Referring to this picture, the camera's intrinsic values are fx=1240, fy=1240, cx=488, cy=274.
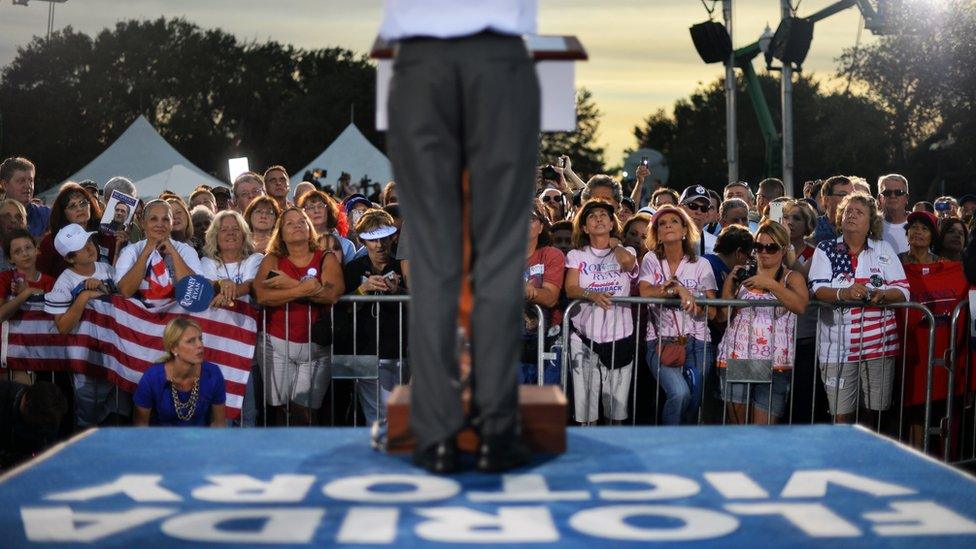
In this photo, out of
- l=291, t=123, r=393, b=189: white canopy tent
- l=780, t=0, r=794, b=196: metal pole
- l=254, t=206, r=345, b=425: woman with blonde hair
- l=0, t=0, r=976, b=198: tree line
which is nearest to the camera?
l=254, t=206, r=345, b=425: woman with blonde hair

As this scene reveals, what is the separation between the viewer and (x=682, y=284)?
8.36 metres

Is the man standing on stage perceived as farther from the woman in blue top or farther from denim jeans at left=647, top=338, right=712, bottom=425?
denim jeans at left=647, top=338, right=712, bottom=425

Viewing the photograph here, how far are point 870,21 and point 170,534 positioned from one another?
1206 inches

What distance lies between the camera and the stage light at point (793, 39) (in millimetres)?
27422

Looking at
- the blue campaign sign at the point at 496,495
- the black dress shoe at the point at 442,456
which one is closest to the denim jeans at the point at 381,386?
the blue campaign sign at the point at 496,495

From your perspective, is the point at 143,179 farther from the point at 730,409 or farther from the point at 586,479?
the point at 586,479

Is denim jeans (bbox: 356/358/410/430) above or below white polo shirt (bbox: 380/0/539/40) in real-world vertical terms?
below

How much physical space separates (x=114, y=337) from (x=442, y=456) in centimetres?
463

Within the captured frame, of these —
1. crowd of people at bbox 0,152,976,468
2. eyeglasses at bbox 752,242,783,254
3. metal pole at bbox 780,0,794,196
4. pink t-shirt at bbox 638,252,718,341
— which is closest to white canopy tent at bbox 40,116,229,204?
metal pole at bbox 780,0,794,196

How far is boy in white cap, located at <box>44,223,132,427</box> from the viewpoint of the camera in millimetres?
8039

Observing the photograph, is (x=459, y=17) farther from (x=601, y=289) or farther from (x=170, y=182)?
(x=170, y=182)

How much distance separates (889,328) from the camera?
8211 mm

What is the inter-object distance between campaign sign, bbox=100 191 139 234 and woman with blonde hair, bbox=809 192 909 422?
16.0 feet

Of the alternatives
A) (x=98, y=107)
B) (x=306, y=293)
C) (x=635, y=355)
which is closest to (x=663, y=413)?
(x=635, y=355)
